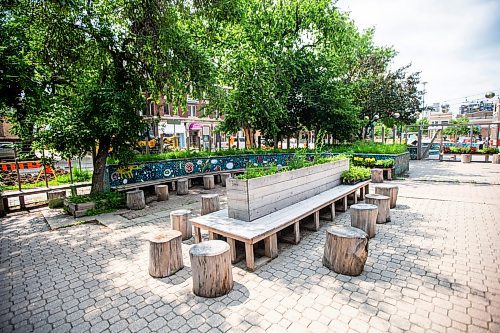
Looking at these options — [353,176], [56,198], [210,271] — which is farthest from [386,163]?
[56,198]

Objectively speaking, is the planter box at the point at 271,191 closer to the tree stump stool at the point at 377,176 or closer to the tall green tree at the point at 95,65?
the tall green tree at the point at 95,65

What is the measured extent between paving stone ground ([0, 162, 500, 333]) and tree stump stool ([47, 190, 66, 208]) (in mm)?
2965

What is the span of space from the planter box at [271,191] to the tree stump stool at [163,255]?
1.29 meters

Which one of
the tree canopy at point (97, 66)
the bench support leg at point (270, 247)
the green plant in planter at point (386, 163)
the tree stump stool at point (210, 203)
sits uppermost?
the tree canopy at point (97, 66)

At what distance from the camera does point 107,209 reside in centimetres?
840

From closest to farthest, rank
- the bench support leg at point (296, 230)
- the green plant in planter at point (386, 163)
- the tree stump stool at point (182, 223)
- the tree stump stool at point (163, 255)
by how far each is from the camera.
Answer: the tree stump stool at point (163, 255) < the bench support leg at point (296, 230) < the tree stump stool at point (182, 223) < the green plant in planter at point (386, 163)

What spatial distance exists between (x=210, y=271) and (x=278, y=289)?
1.07 metres

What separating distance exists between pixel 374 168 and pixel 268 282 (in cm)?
1063

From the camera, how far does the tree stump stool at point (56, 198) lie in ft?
29.4

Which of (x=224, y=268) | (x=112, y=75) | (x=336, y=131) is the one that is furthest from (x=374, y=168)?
(x=112, y=75)

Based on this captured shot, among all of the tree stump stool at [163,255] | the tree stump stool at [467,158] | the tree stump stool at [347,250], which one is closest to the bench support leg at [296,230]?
the tree stump stool at [347,250]

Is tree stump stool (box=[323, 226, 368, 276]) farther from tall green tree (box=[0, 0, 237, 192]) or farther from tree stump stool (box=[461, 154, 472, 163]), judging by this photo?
tree stump stool (box=[461, 154, 472, 163])

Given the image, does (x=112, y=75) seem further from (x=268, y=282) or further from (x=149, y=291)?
(x=268, y=282)

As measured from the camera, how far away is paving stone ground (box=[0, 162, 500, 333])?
312 centimetres
